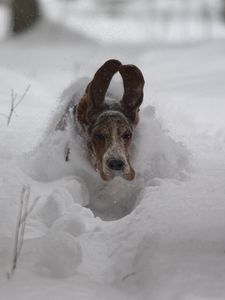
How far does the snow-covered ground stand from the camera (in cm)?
234

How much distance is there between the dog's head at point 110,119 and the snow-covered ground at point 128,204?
0.59ft

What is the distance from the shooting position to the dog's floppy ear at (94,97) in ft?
14.1

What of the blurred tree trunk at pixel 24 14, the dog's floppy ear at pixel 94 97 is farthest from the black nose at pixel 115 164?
the blurred tree trunk at pixel 24 14

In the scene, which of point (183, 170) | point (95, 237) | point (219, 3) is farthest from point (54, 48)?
point (95, 237)

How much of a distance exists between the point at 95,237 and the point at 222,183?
1.07m

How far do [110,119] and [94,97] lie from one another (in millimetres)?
224

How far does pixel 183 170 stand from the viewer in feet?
14.3

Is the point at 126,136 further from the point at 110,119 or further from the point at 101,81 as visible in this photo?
the point at 101,81

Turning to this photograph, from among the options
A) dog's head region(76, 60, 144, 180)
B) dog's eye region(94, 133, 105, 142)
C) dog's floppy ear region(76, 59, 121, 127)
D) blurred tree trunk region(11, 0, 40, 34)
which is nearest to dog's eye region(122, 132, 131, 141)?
dog's head region(76, 60, 144, 180)

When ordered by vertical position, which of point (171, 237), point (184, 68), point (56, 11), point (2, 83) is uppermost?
point (171, 237)

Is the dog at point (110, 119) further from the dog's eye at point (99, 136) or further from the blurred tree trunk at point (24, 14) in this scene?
the blurred tree trunk at point (24, 14)

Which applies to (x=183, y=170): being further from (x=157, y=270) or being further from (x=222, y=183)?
(x=157, y=270)

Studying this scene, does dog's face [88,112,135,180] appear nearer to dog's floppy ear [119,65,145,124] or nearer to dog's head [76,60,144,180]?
dog's head [76,60,144,180]

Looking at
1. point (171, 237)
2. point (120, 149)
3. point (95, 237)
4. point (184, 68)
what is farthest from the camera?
point (184, 68)
